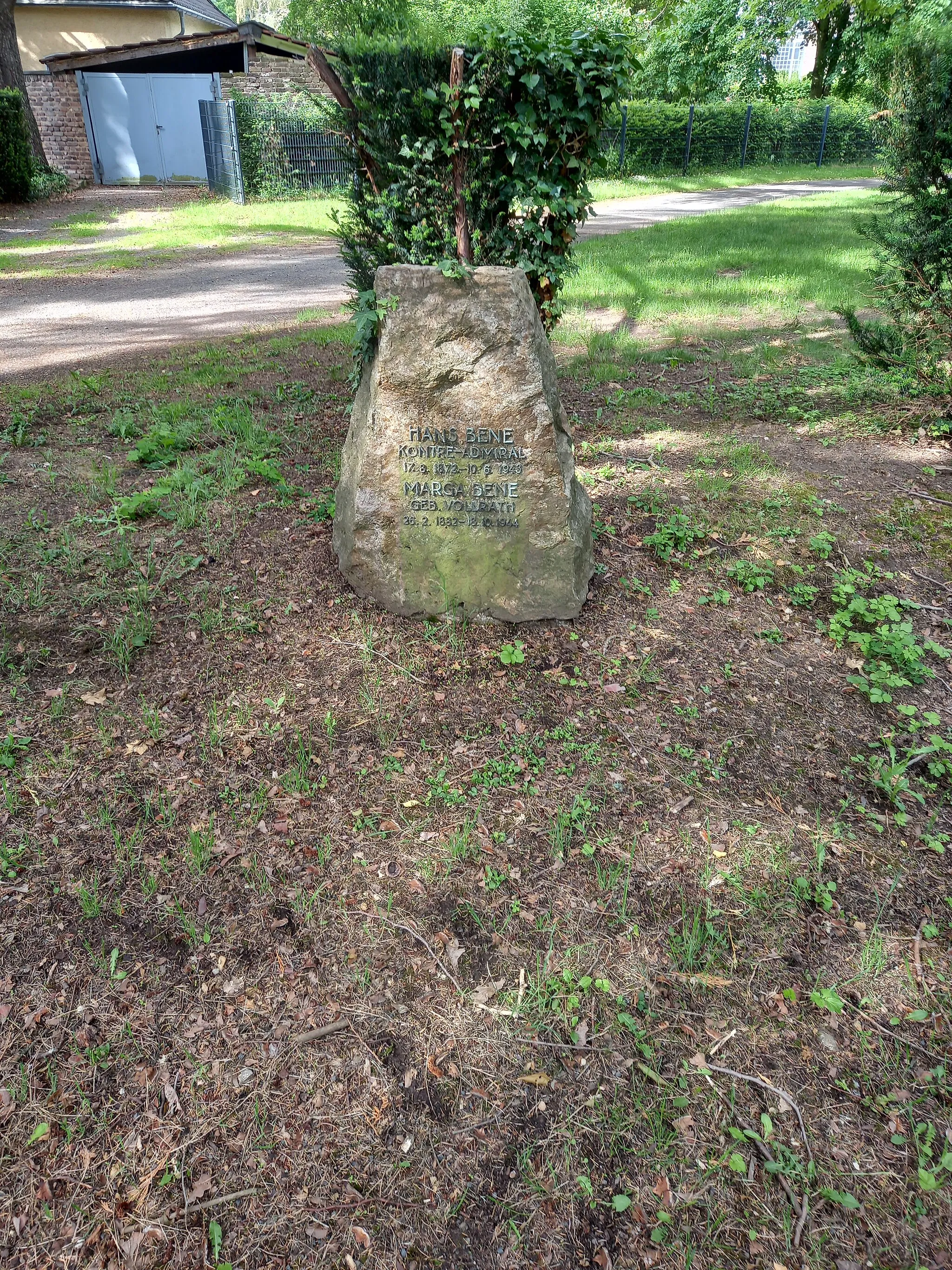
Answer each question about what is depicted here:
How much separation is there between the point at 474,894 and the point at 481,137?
3487 millimetres

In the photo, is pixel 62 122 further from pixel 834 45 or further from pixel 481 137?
pixel 834 45

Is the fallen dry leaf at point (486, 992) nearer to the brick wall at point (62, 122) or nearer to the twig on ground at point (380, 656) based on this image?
the twig on ground at point (380, 656)

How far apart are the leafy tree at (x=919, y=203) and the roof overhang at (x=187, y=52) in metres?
18.0

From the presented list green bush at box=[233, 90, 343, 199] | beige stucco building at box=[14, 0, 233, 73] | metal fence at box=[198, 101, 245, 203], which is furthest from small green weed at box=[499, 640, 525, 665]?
beige stucco building at box=[14, 0, 233, 73]

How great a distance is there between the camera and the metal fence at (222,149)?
19.0m

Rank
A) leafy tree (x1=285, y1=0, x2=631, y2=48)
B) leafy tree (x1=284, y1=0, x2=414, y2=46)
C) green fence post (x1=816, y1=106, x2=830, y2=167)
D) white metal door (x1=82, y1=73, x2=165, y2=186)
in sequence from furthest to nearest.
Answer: green fence post (x1=816, y1=106, x2=830, y2=167), white metal door (x1=82, y1=73, x2=165, y2=186), leafy tree (x1=284, y1=0, x2=414, y2=46), leafy tree (x1=285, y1=0, x2=631, y2=48)

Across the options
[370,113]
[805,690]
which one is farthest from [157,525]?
[805,690]

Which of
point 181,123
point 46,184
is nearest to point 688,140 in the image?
point 181,123

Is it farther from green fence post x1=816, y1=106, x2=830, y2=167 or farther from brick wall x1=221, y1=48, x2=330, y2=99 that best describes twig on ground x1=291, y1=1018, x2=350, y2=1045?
green fence post x1=816, y1=106, x2=830, y2=167

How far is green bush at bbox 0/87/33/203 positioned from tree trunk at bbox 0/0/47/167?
0.53 m

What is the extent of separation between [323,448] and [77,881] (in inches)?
145

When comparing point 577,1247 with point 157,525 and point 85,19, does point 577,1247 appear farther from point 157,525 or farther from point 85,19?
point 85,19

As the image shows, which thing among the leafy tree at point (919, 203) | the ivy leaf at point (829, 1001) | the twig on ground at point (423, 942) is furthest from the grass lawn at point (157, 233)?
the ivy leaf at point (829, 1001)

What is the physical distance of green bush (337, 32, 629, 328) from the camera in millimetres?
3771
